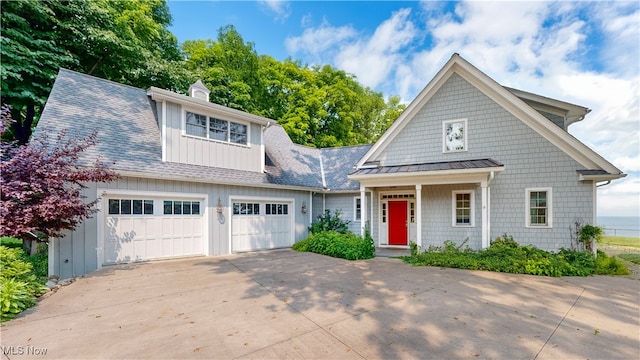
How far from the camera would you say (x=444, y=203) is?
1105 cm

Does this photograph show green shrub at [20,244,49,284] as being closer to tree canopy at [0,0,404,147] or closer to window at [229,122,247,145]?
window at [229,122,247,145]

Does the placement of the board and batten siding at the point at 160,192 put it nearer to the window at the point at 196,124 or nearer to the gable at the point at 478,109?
the window at the point at 196,124

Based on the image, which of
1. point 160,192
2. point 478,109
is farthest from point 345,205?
point 160,192

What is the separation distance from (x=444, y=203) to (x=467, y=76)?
16.4ft

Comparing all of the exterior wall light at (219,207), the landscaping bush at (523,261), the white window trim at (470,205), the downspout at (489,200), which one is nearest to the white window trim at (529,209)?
the landscaping bush at (523,261)

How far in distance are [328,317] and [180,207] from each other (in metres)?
7.04

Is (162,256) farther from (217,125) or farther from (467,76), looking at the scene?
(467,76)

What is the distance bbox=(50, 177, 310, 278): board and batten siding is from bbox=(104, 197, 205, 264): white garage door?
1.00ft

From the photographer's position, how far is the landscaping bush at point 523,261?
7887 mm

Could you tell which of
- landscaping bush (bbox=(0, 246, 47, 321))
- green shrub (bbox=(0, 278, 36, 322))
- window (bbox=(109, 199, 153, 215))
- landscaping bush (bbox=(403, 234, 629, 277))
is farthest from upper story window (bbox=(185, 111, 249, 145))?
landscaping bush (bbox=(403, 234, 629, 277))

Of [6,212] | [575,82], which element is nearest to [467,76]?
[575,82]

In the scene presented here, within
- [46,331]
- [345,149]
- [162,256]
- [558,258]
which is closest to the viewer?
[46,331]

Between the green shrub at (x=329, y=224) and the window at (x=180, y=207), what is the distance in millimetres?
5410

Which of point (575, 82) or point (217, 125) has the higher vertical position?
point (575, 82)
